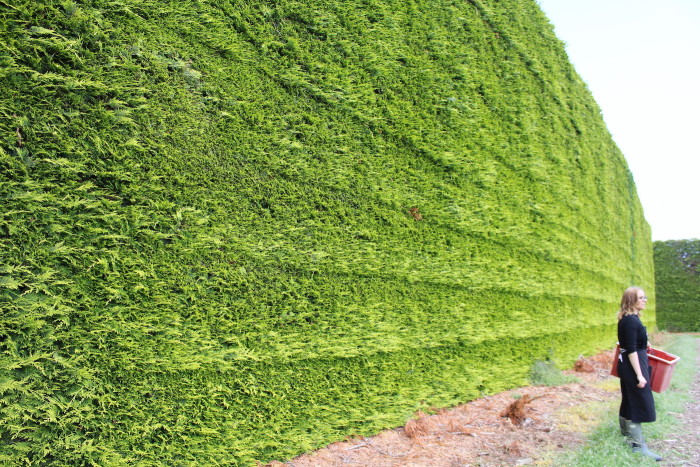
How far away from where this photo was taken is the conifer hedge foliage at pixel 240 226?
95.0 inches

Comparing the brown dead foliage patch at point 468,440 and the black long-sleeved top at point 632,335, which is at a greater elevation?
the black long-sleeved top at point 632,335

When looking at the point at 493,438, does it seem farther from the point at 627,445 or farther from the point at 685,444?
the point at 685,444

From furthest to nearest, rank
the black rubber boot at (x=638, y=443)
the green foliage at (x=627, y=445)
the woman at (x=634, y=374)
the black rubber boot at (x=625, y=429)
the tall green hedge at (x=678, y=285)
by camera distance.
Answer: the tall green hedge at (x=678, y=285), the black rubber boot at (x=625, y=429), the woman at (x=634, y=374), the black rubber boot at (x=638, y=443), the green foliage at (x=627, y=445)

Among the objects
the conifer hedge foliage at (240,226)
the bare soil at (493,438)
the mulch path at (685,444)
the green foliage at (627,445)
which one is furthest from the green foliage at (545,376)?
the mulch path at (685,444)

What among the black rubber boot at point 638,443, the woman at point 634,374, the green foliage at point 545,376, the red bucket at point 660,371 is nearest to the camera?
the black rubber boot at point 638,443

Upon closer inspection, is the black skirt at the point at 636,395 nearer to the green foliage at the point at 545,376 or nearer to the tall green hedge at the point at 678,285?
the green foliage at the point at 545,376

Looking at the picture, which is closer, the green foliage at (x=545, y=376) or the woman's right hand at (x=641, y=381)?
the woman's right hand at (x=641, y=381)

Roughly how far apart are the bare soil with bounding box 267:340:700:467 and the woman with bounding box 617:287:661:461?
0.35 metres

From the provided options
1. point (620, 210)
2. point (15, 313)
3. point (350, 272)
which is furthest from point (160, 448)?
point (620, 210)

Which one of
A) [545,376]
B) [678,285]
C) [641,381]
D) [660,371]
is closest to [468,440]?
[641,381]

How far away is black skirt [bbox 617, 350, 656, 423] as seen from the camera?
403cm

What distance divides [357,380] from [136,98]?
2954mm

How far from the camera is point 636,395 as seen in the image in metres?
4.08

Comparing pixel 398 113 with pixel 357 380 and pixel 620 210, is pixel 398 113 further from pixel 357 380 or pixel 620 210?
pixel 620 210
